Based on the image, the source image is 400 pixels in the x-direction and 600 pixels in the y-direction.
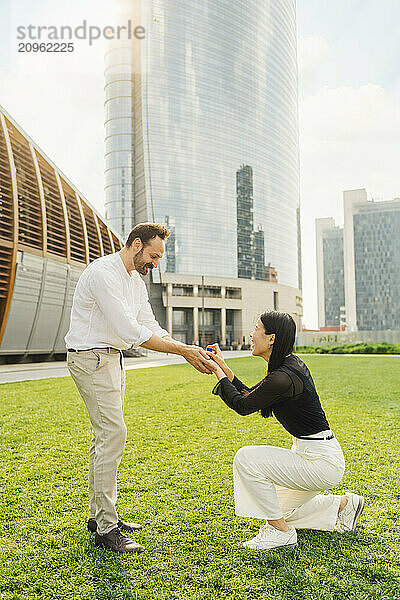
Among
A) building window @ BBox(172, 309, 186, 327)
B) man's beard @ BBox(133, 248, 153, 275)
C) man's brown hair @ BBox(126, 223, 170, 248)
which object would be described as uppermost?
building window @ BBox(172, 309, 186, 327)

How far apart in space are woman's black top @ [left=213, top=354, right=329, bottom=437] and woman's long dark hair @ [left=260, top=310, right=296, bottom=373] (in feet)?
0.23

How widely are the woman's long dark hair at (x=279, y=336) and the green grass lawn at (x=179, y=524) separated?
44.4 inches

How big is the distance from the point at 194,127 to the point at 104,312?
93306 mm

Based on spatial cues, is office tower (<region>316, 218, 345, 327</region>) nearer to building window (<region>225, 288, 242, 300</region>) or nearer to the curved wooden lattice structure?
building window (<region>225, 288, 242, 300</region>)

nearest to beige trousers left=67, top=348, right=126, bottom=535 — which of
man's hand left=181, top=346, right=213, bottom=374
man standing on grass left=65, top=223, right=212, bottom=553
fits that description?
man standing on grass left=65, top=223, right=212, bottom=553

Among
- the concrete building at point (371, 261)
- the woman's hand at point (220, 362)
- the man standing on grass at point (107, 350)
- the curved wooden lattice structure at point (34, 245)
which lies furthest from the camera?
the concrete building at point (371, 261)

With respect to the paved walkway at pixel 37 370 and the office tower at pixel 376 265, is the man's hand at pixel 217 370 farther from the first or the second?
the office tower at pixel 376 265

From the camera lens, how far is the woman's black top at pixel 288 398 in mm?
3768

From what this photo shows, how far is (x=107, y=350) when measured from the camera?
405 centimetres

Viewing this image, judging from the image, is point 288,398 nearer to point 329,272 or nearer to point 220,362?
point 220,362

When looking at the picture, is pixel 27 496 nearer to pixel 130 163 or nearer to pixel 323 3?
pixel 323 3

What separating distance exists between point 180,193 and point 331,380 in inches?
2912

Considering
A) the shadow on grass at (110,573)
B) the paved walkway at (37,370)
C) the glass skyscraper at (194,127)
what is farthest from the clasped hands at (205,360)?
the glass skyscraper at (194,127)

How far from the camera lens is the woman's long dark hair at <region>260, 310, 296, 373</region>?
13.0ft
